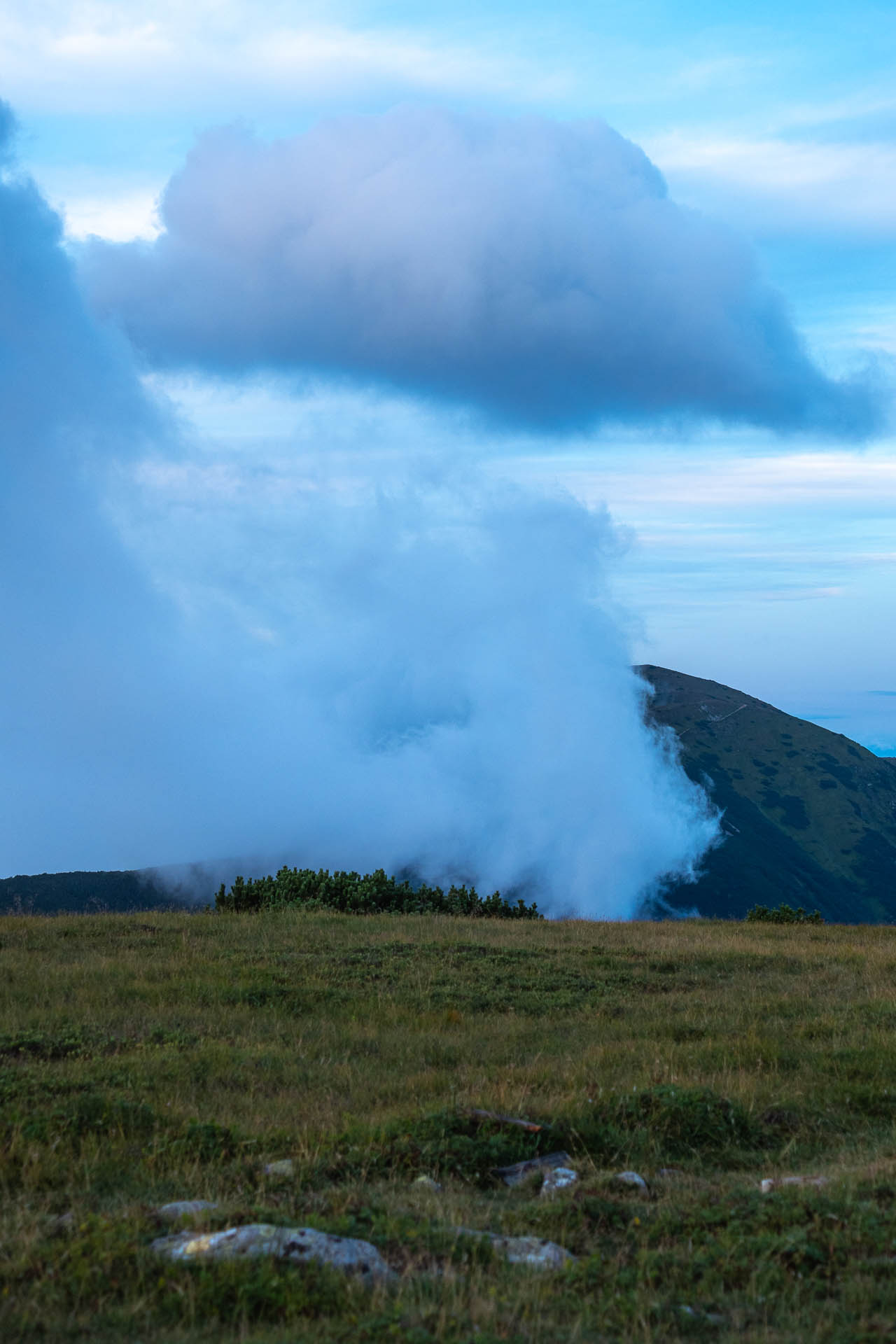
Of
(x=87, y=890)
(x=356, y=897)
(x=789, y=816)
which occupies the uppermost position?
(x=789, y=816)

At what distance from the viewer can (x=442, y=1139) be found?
25.0 ft

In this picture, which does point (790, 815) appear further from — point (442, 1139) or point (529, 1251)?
point (529, 1251)

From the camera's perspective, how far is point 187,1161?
7.32 meters

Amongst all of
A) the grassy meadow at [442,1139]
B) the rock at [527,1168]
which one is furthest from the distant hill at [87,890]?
the rock at [527,1168]

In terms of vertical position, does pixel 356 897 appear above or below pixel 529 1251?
above

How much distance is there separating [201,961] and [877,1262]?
1209 centimetres

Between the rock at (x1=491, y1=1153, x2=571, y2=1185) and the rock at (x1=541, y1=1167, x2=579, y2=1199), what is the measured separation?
0.14 m

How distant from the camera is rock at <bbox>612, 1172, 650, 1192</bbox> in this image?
22.6 ft

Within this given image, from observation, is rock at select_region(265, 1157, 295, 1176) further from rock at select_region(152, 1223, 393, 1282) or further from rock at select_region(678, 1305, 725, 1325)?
rock at select_region(678, 1305, 725, 1325)

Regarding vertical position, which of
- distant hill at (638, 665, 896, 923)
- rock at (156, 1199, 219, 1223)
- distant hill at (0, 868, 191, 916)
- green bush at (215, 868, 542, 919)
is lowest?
distant hill at (0, 868, 191, 916)

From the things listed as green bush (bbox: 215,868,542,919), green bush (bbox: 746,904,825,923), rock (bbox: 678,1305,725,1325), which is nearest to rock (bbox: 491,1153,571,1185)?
rock (bbox: 678,1305,725,1325)

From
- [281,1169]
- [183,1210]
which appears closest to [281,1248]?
[183,1210]

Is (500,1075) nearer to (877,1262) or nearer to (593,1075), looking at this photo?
(593,1075)

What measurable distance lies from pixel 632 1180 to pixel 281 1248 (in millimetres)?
2674
